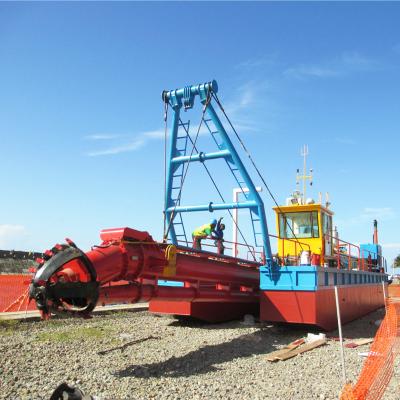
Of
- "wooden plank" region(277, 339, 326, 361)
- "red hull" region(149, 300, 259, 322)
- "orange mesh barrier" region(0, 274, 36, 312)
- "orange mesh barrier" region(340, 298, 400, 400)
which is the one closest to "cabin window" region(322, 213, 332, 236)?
"red hull" region(149, 300, 259, 322)

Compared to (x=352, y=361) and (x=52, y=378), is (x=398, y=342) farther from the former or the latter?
(x=52, y=378)

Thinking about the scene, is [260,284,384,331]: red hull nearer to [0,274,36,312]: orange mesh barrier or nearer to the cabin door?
the cabin door

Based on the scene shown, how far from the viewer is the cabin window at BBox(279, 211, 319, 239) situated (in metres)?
13.7

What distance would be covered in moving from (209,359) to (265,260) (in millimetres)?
3637

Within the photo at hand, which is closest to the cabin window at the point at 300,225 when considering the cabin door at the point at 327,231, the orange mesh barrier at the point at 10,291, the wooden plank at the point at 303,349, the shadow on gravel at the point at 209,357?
the cabin door at the point at 327,231

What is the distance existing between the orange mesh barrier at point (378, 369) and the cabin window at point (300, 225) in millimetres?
3758

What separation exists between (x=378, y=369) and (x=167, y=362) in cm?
348

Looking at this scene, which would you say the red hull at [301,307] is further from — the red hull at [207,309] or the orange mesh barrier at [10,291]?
the orange mesh barrier at [10,291]

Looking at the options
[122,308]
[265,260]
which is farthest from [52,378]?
[122,308]

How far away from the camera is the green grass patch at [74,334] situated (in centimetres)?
980

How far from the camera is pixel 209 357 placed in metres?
8.41

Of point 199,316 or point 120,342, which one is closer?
point 120,342

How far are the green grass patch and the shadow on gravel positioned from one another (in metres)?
2.72

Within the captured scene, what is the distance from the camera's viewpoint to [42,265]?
669 centimetres
